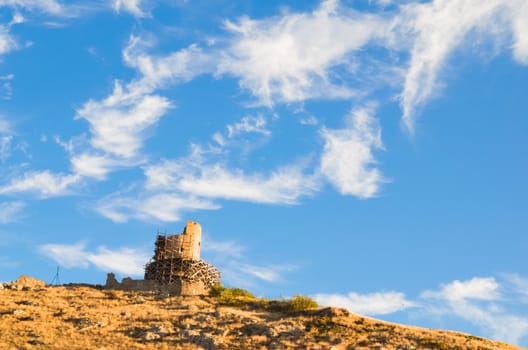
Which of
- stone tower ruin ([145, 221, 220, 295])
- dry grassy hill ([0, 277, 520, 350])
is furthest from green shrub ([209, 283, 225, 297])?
stone tower ruin ([145, 221, 220, 295])

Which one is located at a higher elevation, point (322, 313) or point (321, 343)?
point (322, 313)

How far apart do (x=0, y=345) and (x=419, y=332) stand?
2963cm

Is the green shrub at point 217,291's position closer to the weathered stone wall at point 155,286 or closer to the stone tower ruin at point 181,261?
the weathered stone wall at point 155,286

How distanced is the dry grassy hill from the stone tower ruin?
1073 cm

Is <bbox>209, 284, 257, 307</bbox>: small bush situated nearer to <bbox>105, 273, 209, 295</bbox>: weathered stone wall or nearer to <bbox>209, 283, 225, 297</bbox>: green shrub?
<bbox>209, 283, 225, 297</bbox>: green shrub

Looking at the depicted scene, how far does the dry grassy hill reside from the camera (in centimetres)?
4338

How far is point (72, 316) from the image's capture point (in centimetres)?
4969

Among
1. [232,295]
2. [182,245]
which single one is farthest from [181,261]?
[232,295]

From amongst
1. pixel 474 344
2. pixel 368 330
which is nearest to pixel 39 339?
pixel 368 330

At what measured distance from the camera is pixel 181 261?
224 ft

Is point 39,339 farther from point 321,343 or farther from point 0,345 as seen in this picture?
point 321,343

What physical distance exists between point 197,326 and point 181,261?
21656 mm

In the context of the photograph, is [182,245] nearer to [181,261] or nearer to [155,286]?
[181,261]

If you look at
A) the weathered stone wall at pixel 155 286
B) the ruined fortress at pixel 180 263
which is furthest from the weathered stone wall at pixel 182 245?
the weathered stone wall at pixel 155 286
